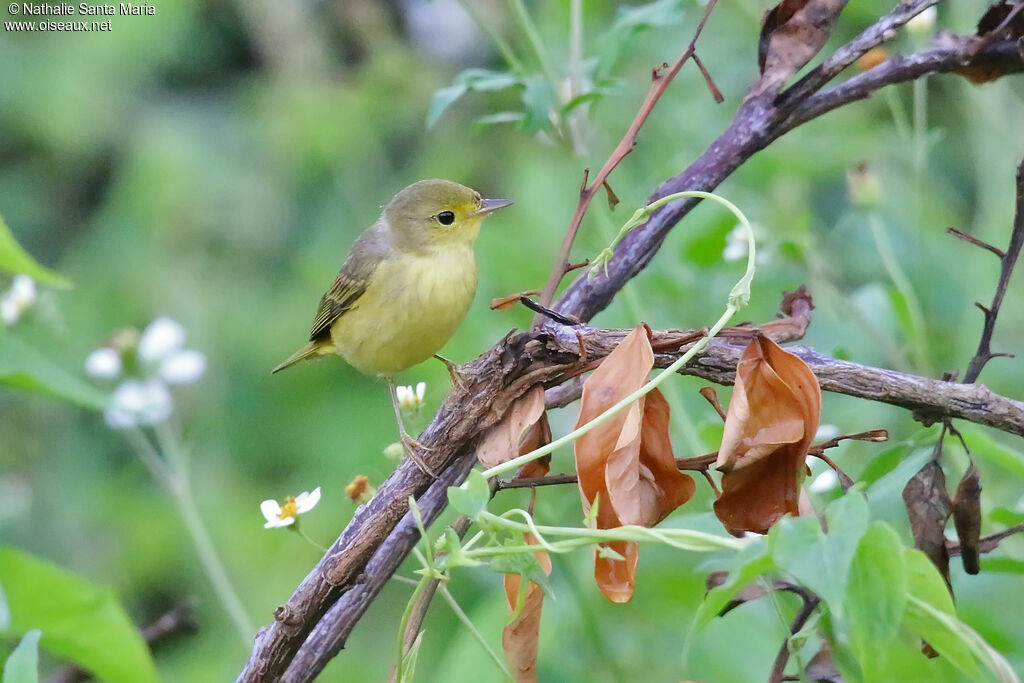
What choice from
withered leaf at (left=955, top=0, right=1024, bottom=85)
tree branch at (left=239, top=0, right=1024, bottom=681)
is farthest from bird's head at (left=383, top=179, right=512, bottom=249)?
tree branch at (left=239, top=0, right=1024, bottom=681)

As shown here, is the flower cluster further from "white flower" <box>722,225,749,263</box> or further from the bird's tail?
"white flower" <box>722,225,749,263</box>

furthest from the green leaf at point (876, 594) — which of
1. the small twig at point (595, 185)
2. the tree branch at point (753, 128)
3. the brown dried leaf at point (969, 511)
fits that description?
the tree branch at point (753, 128)

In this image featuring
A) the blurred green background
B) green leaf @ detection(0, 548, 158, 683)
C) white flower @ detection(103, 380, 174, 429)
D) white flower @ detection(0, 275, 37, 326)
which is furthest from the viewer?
white flower @ detection(0, 275, 37, 326)

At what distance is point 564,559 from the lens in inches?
79.1

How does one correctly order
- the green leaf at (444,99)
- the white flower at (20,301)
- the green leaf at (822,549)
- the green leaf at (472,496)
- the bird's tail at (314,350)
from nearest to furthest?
the green leaf at (822,549) → the green leaf at (472,496) → the green leaf at (444,99) → the white flower at (20,301) → the bird's tail at (314,350)

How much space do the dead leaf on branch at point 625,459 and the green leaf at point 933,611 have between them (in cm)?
28

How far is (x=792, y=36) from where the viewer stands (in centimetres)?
154

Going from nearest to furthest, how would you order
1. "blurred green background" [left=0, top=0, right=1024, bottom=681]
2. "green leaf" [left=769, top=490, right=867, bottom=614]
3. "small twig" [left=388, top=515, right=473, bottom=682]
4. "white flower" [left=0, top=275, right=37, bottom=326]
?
"green leaf" [left=769, top=490, right=867, bottom=614], "small twig" [left=388, top=515, right=473, bottom=682], "blurred green background" [left=0, top=0, right=1024, bottom=681], "white flower" [left=0, top=275, right=37, bottom=326]

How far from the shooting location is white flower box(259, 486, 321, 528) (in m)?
1.48

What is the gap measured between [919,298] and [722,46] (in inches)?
48.5

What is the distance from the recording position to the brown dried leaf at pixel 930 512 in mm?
1234

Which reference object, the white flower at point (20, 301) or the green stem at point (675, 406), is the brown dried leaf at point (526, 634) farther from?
the white flower at point (20, 301)

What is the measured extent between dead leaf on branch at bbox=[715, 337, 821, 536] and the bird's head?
158cm

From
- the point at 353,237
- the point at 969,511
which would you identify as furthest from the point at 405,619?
the point at 353,237
